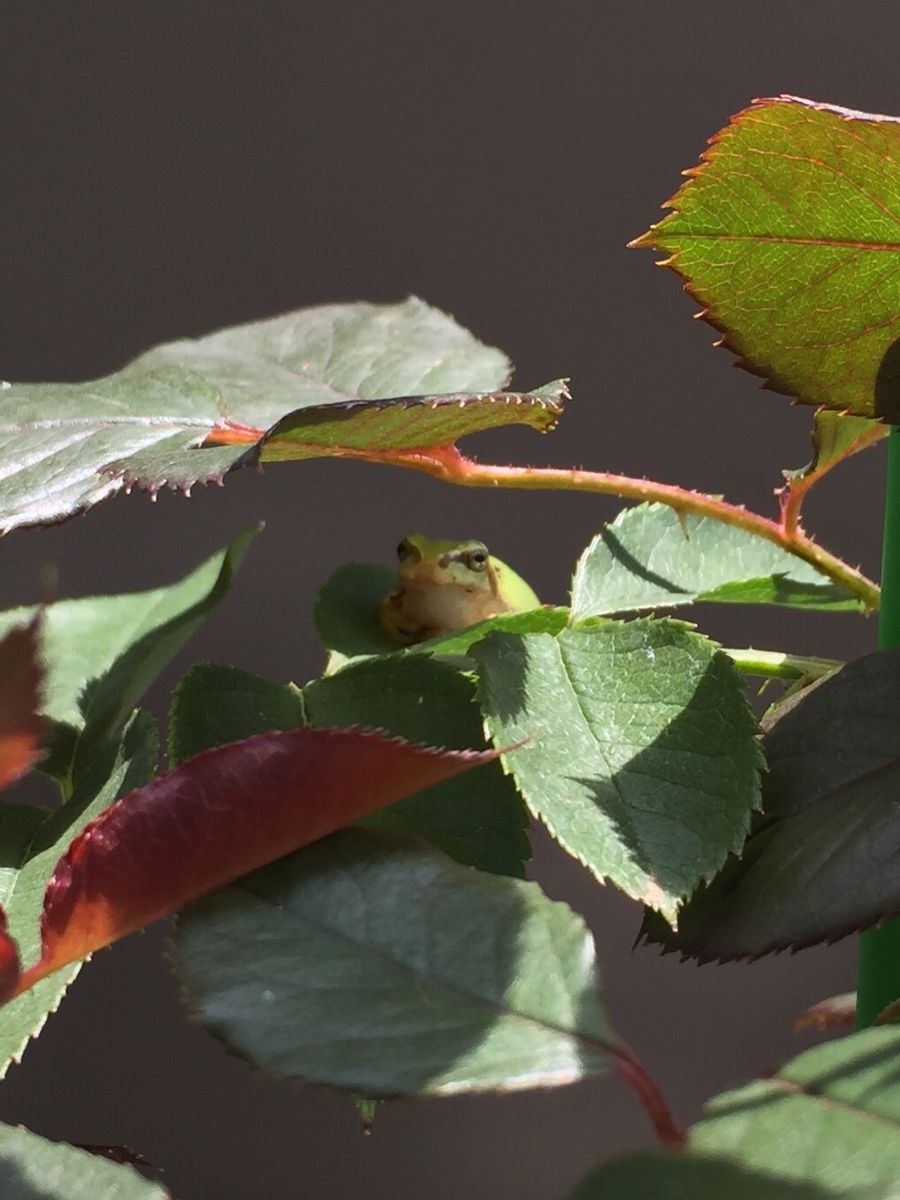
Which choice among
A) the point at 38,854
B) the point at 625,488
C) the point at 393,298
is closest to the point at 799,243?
the point at 625,488

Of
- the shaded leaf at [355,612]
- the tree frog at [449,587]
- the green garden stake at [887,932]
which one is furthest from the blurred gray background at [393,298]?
the green garden stake at [887,932]

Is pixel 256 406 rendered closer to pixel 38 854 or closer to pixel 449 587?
pixel 38 854

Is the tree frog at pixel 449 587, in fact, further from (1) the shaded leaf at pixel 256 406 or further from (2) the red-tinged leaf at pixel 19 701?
(2) the red-tinged leaf at pixel 19 701

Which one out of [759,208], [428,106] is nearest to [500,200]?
[428,106]

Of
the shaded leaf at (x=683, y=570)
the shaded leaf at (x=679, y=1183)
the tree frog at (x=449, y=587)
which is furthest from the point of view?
the tree frog at (x=449, y=587)

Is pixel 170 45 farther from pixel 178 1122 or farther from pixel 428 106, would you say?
pixel 178 1122

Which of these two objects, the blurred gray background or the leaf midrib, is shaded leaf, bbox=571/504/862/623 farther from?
the blurred gray background
